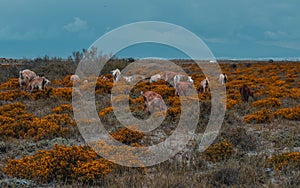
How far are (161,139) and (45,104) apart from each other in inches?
285

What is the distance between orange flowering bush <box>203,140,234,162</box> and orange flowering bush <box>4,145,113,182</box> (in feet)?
6.80

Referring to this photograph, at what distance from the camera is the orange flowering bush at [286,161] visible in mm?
6098

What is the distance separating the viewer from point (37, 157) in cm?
635

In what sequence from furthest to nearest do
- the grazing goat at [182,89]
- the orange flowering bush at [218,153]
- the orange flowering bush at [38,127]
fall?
the grazing goat at [182,89] < the orange flowering bush at [38,127] < the orange flowering bush at [218,153]

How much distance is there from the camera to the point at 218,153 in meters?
6.90

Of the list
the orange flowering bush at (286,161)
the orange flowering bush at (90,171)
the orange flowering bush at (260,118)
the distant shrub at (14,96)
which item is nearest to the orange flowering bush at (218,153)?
the orange flowering bush at (286,161)

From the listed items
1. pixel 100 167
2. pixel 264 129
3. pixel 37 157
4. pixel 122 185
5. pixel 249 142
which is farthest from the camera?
pixel 264 129

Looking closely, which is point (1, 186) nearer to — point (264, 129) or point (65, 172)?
point (65, 172)

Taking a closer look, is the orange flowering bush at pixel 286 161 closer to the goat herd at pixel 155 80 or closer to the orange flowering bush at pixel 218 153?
the orange flowering bush at pixel 218 153

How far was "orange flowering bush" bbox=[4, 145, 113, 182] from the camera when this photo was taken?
18.3 ft

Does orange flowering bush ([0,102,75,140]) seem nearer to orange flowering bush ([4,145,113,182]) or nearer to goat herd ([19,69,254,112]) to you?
orange flowering bush ([4,145,113,182])

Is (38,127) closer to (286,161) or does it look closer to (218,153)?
(218,153)

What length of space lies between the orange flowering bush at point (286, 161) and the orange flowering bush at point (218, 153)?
2.84 feet

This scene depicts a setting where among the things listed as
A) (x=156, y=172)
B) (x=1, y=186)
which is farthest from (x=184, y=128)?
(x=1, y=186)
